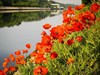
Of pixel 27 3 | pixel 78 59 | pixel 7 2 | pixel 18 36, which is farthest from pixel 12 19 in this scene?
pixel 78 59

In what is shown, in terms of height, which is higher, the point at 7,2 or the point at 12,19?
the point at 12,19

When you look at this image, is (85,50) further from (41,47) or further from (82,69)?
(41,47)

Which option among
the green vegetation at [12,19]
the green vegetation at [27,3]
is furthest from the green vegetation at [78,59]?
the green vegetation at [27,3]

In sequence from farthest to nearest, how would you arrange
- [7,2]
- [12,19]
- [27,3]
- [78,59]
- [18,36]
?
[27,3]
[7,2]
[12,19]
[18,36]
[78,59]

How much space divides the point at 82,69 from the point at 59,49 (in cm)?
77

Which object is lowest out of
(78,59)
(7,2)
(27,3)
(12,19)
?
(27,3)

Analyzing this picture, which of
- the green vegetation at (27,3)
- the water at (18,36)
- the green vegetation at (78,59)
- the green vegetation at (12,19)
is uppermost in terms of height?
the green vegetation at (78,59)

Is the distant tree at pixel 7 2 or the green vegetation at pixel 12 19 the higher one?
the green vegetation at pixel 12 19

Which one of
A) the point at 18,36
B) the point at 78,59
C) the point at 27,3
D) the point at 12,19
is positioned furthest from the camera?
the point at 27,3

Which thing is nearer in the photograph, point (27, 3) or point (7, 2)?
point (7, 2)

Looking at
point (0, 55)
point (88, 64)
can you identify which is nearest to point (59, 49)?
point (88, 64)

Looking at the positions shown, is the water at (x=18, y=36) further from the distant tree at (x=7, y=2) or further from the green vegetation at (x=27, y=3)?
the green vegetation at (x=27, y=3)

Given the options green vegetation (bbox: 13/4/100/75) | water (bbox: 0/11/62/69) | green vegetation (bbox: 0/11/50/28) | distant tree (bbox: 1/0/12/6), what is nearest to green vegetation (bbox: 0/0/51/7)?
distant tree (bbox: 1/0/12/6)

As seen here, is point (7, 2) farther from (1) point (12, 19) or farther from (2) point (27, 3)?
(1) point (12, 19)
